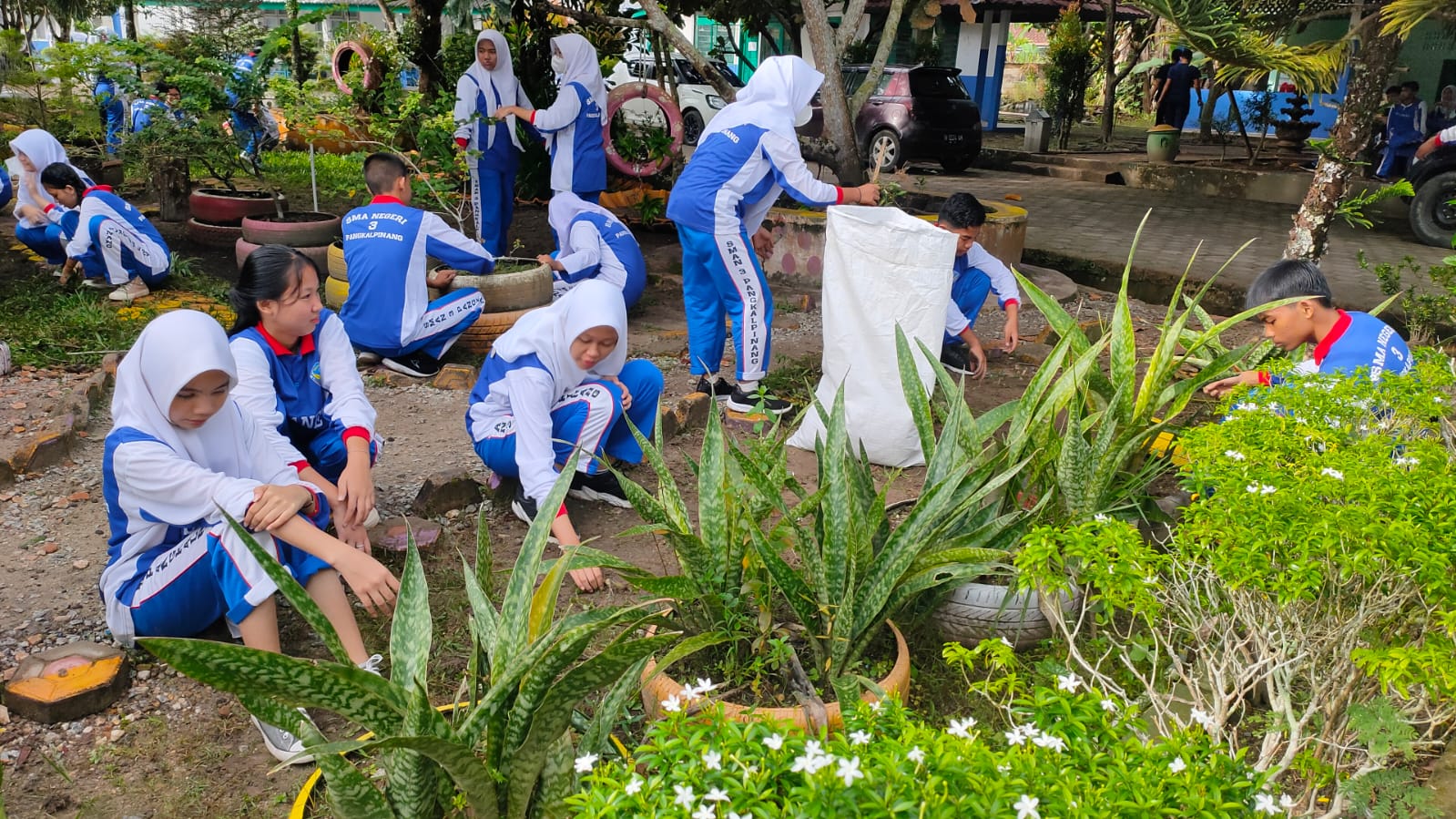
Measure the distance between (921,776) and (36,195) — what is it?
23.9 feet

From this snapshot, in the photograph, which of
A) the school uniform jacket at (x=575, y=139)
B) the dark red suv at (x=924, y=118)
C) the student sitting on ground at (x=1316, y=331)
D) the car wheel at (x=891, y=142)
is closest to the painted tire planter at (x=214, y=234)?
the school uniform jacket at (x=575, y=139)

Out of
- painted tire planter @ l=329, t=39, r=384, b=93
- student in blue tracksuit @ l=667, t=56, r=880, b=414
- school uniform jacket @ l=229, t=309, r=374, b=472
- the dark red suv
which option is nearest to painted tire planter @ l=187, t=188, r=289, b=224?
painted tire planter @ l=329, t=39, r=384, b=93

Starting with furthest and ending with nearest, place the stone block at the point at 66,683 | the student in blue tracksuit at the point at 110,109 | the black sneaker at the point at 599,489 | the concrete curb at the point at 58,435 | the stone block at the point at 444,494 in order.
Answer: the student in blue tracksuit at the point at 110,109 → the concrete curb at the point at 58,435 → the black sneaker at the point at 599,489 → the stone block at the point at 444,494 → the stone block at the point at 66,683

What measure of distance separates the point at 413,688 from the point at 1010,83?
3086 centimetres

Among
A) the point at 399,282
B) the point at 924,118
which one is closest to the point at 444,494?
the point at 399,282

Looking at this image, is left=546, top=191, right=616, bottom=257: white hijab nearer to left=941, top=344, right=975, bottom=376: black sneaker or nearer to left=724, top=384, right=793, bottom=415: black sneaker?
left=724, top=384, right=793, bottom=415: black sneaker

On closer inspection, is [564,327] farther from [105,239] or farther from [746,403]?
[105,239]

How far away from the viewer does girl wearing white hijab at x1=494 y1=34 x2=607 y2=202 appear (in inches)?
271

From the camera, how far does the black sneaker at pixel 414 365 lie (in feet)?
17.2

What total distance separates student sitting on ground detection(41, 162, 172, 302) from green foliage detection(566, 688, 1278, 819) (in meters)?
5.90

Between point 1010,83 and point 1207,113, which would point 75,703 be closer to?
point 1207,113

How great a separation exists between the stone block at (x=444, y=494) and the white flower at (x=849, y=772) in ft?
8.61

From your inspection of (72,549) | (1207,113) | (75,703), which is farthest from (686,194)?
(1207,113)

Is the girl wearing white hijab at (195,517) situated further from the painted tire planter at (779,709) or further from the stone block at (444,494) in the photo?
the stone block at (444,494)
